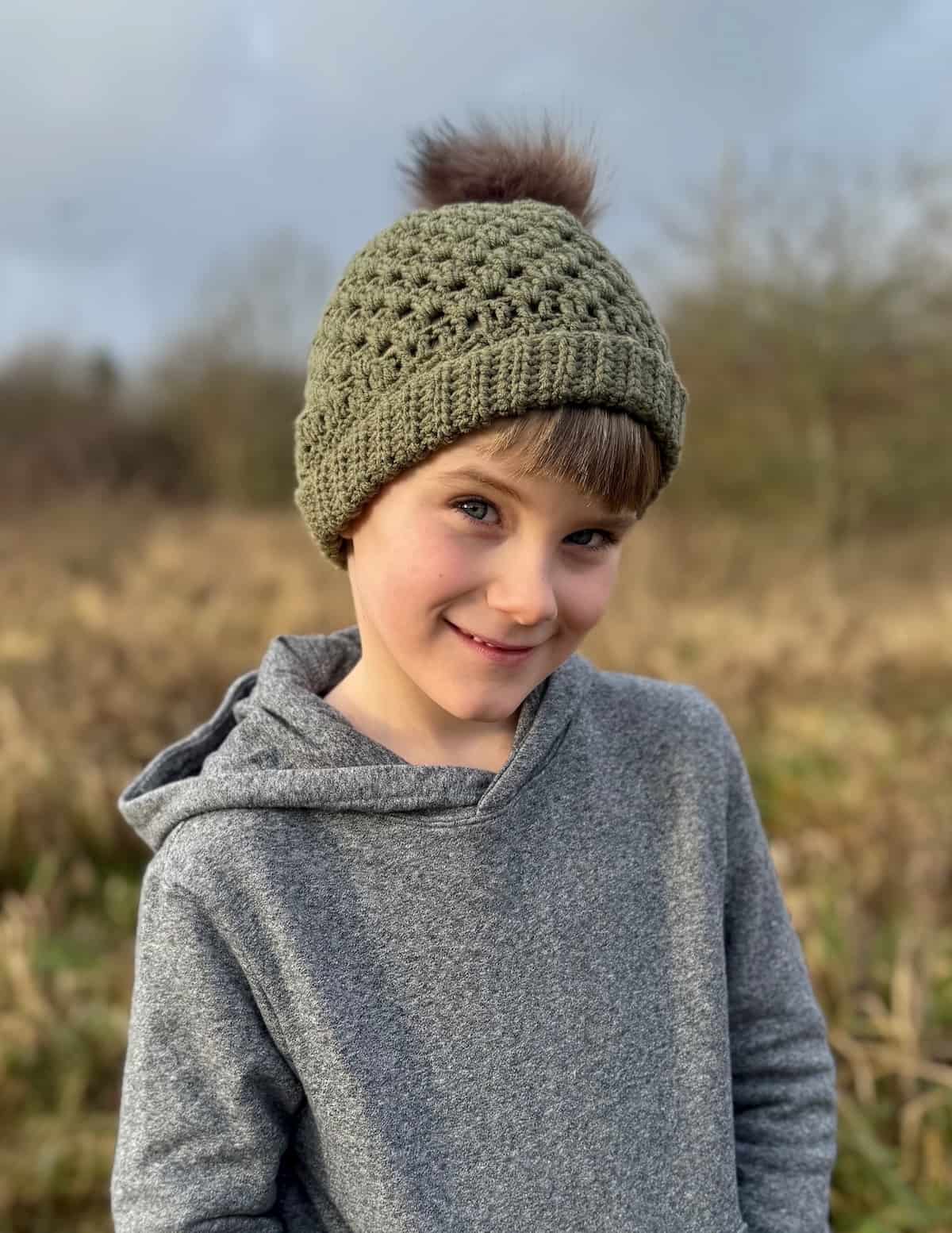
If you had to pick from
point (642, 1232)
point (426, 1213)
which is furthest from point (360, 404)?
point (642, 1232)

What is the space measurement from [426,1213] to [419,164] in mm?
1429

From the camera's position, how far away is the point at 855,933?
307cm

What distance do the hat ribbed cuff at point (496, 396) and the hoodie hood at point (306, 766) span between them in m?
0.28

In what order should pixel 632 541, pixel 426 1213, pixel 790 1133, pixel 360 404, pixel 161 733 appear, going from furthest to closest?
pixel 632 541 → pixel 161 733 → pixel 790 1133 → pixel 360 404 → pixel 426 1213

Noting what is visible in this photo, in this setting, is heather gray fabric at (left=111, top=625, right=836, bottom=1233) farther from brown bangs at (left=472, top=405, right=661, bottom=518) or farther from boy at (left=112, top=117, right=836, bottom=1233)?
brown bangs at (left=472, top=405, right=661, bottom=518)

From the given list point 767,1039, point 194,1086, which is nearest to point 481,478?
point 194,1086

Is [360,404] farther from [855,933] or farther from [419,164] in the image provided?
[855,933]

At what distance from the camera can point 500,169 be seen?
4.92 feet

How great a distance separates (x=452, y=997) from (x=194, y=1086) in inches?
A: 12.5

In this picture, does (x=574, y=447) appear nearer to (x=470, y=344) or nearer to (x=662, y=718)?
(x=470, y=344)

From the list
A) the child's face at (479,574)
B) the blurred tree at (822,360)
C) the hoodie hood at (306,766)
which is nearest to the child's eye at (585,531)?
the child's face at (479,574)

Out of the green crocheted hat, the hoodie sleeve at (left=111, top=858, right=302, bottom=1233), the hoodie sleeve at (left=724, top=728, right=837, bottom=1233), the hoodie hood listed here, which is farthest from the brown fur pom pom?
the hoodie sleeve at (left=111, top=858, right=302, bottom=1233)

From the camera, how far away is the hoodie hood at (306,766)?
1275 millimetres

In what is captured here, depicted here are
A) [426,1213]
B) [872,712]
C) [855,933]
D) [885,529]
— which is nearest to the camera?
[426,1213]
